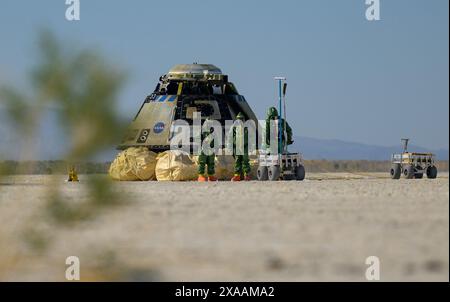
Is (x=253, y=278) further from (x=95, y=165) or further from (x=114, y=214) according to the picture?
(x=114, y=214)

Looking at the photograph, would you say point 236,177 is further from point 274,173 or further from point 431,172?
point 431,172

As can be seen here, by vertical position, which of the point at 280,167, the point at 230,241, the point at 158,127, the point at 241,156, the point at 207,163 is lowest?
the point at 230,241

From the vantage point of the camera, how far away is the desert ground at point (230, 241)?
23.9 feet

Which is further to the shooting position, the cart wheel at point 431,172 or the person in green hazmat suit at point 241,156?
the cart wheel at point 431,172

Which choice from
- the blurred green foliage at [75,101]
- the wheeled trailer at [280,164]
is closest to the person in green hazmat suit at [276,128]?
the wheeled trailer at [280,164]

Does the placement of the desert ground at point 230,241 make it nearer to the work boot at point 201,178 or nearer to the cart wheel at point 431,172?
the work boot at point 201,178

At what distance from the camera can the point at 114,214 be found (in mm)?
11188

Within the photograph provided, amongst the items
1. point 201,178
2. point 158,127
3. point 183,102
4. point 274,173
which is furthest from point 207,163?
point 183,102

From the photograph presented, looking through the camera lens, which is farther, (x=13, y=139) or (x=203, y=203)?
(x=203, y=203)

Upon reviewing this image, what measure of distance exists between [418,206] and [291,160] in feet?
40.4

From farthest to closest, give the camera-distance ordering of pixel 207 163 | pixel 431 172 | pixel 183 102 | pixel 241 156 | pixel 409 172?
1. pixel 183 102
2. pixel 431 172
3. pixel 409 172
4. pixel 241 156
5. pixel 207 163

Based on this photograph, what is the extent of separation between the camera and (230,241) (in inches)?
340

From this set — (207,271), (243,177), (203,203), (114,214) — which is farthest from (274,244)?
(243,177)
